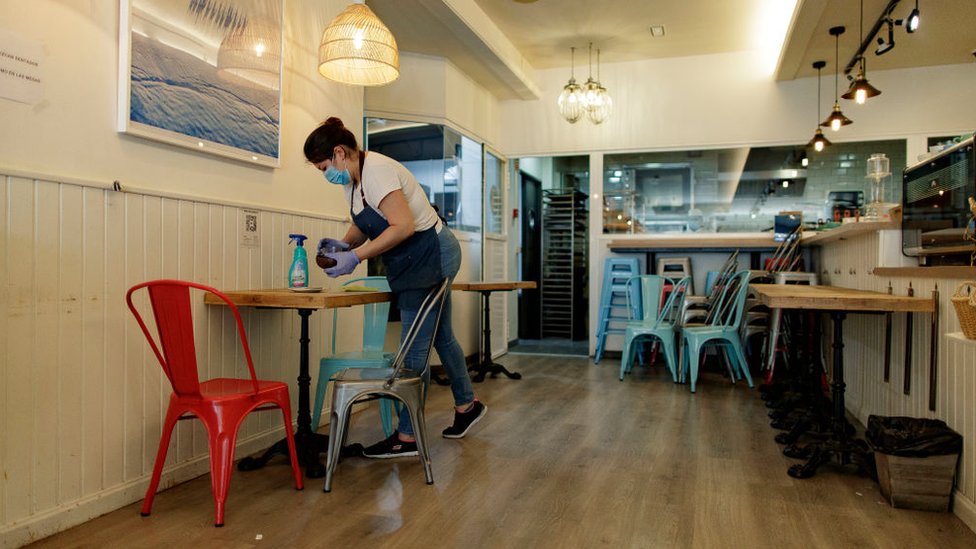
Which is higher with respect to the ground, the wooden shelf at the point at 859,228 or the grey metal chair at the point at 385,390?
the wooden shelf at the point at 859,228

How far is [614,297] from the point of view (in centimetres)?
596

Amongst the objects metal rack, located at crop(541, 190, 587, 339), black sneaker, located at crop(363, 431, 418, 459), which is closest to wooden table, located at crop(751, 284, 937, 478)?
black sneaker, located at crop(363, 431, 418, 459)

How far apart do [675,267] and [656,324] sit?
3.69 ft

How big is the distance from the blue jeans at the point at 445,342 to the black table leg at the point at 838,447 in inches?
57.4

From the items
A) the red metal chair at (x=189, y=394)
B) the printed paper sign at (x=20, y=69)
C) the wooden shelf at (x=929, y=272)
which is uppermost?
the printed paper sign at (x=20, y=69)

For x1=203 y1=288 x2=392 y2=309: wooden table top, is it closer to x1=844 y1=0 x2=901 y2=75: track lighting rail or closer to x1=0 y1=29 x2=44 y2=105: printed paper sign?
x1=0 y1=29 x2=44 y2=105: printed paper sign

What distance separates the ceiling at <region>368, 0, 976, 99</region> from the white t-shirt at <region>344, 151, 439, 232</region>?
1.87 metres

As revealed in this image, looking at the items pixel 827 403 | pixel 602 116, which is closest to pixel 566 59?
pixel 602 116

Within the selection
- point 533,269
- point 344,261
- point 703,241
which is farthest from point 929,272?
point 533,269

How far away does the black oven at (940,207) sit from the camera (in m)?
2.24

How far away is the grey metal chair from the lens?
2350 millimetres

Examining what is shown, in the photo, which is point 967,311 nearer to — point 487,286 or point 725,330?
point 725,330

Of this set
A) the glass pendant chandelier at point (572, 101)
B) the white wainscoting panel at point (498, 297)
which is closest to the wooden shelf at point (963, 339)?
the glass pendant chandelier at point (572, 101)

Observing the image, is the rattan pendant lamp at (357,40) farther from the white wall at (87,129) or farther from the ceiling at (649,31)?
the ceiling at (649,31)
